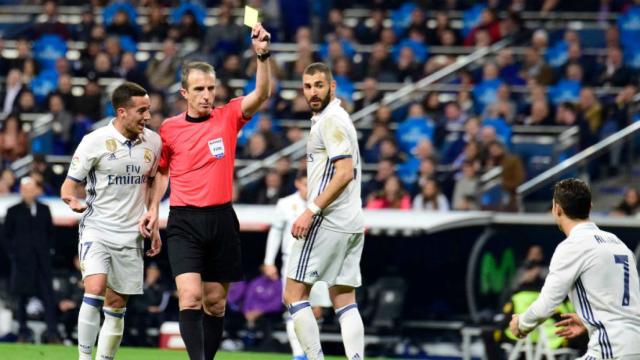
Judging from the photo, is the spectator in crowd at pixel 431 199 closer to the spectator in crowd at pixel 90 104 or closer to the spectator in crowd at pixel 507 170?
the spectator in crowd at pixel 507 170

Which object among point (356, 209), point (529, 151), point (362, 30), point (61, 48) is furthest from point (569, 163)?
point (61, 48)

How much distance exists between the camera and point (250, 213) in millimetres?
17094

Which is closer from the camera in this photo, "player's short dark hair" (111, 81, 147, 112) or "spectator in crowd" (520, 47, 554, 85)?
"player's short dark hair" (111, 81, 147, 112)

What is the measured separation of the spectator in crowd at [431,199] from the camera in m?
17.3

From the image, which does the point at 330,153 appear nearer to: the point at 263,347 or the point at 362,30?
the point at 263,347

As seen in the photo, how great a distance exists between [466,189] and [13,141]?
21.7 feet

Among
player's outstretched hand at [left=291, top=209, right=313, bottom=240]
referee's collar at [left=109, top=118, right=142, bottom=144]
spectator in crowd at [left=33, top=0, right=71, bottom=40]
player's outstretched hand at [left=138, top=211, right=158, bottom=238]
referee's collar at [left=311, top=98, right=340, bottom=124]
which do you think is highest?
spectator in crowd at [left=33, top=0, right=71, bottom=40]

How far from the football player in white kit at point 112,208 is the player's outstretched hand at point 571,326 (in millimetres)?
3398

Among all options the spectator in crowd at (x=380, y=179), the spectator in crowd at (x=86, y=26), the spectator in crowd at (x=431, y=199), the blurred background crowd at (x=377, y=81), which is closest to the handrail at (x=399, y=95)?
the blurred background crowd at (x=377, y=81)

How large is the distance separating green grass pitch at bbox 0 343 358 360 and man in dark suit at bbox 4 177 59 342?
1.44 metres

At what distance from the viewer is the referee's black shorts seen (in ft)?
31.3

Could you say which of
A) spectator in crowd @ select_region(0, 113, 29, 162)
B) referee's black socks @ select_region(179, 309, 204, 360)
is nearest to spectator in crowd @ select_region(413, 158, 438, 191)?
spectator in crowd @ select_region(0, 113, 29, 162)

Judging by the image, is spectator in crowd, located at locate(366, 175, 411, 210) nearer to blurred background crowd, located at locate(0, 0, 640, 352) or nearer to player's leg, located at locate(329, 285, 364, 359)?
blurred background crowd, located at locate(0, 0, 640, 352)

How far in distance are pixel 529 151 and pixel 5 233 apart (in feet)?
21.6
